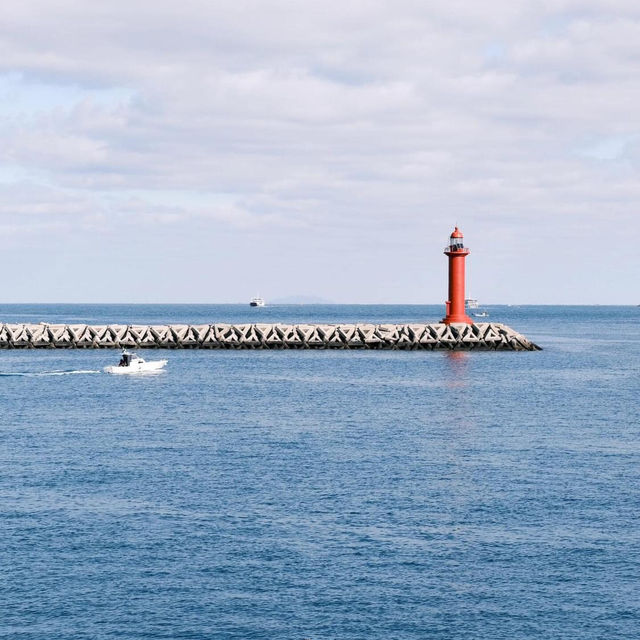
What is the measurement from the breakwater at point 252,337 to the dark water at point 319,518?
3587 centimetres

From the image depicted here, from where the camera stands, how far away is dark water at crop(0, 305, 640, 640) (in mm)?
21156

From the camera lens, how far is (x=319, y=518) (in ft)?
92.3

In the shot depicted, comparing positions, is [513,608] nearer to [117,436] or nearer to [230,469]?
[230,469]

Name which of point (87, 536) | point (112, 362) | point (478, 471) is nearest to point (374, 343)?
point (112, 362)

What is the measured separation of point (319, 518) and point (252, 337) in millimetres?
66397

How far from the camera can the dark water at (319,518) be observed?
69.4 feet

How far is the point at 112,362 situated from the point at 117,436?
131 ft

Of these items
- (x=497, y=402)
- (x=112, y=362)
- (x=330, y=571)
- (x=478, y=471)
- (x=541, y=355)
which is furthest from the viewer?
(x=541, y=355)

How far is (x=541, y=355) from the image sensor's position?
91500 millimetres

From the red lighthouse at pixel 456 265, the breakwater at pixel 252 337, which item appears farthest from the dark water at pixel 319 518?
the breakwater at pixel 252 337

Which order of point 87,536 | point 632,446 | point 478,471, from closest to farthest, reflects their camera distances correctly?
point 87,536 → point 478,471 → point 632,446

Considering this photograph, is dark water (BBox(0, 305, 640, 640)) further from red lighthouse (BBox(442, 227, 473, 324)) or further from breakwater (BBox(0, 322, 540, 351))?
breakwater (BBox(0, 322, 540, 351))

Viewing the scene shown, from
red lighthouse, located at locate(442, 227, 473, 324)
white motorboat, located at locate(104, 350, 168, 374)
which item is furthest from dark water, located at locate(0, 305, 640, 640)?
red lighthouse, located at locate(442, 227, 473, 324)

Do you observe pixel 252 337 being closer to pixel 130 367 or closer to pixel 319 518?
pixel 130 367
